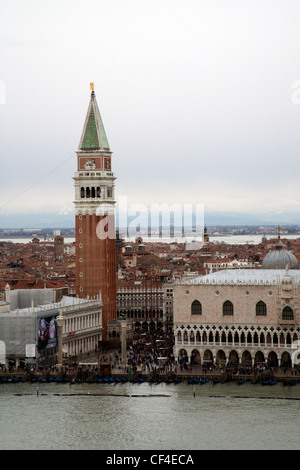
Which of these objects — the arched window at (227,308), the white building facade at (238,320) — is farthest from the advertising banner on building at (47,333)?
the arched window at (227,308)

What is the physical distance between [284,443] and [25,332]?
41.0 feet

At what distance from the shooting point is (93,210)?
44375mm

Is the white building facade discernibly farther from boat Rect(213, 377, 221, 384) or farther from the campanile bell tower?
the campanile bell tower

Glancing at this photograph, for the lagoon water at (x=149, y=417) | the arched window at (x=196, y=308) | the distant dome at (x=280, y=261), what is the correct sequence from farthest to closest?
the distant dome at (x=280, y=261)
the arched window at (x=196, y=308)
the lagoon water at (x=149, y=417)

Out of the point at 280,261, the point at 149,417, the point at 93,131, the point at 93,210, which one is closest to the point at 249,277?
the point at 280,261

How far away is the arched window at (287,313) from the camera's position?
123ft

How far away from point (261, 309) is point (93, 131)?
35.4 feet

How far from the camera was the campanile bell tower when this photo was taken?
A: 44.4m

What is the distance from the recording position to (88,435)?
28.8m

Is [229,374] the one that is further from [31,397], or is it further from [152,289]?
[152,289]

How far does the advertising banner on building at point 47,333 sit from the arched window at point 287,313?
295 inches

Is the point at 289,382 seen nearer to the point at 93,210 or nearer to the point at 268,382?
the point at 268,382

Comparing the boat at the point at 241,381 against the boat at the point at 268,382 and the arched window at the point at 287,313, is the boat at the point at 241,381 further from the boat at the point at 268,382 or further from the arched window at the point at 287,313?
the arched window at the point at 287,313

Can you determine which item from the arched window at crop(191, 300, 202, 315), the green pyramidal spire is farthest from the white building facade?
the green pyramidal spire
